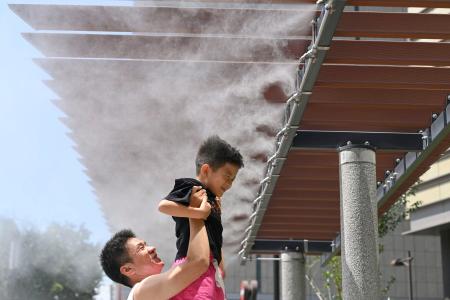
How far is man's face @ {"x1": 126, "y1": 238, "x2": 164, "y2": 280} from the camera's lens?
198 inches

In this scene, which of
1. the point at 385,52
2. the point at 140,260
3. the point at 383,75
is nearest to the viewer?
the point at 140,260

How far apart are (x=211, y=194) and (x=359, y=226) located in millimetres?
8155

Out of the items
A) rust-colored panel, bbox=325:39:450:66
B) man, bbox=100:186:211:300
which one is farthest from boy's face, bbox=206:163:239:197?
rust-colored panel, bbox=325:39:450:66

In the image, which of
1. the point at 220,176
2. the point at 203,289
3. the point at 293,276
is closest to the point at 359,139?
the point at 220,176

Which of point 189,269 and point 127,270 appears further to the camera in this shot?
point 127,270

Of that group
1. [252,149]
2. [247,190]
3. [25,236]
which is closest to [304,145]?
[252,149]

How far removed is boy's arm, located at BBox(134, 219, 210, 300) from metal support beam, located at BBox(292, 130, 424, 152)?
8.57 metres

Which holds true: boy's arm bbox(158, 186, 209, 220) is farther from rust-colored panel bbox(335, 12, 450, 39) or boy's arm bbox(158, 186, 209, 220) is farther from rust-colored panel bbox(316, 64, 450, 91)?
rust-colored panel bbox(316, 64, 450, 91)

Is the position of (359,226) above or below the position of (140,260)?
above

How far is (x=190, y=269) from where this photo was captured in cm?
470

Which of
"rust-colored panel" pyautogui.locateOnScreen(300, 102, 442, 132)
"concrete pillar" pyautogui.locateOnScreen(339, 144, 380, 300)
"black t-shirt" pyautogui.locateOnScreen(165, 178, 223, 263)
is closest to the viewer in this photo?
"black t-shirt" pyautogui.locateOnScreen(165, 178, 223, 263)

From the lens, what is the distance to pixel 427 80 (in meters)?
11.5

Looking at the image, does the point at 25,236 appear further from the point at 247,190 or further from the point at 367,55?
the point at 367,55

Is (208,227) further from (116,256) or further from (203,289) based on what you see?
(116,256)
